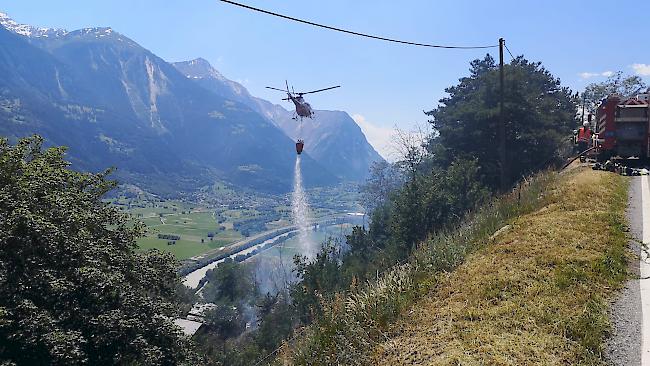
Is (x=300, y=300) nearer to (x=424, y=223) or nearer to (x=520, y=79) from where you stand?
(x=424, y=223)

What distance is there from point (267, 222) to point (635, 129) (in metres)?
167

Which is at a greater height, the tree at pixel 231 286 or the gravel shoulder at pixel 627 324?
the gravel shoulder at pixel 627 324

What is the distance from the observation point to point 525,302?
565cm

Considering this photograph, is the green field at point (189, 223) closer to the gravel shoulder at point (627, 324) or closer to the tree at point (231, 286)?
the tree at point (231, 286)

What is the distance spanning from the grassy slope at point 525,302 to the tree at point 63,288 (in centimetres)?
943

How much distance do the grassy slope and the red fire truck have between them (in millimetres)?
9541

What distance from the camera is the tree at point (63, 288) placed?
11055 millimetres

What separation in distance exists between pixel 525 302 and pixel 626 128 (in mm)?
14702

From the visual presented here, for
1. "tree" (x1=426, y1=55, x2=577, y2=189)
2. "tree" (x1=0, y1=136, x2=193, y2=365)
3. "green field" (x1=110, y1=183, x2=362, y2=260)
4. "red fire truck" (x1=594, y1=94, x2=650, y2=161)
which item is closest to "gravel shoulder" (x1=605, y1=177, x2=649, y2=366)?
"tree" (x1=0, y1=136, x2=193, y2=365)

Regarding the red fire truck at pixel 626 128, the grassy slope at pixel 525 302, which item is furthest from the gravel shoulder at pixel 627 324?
the red fire truck at pixel 626 128

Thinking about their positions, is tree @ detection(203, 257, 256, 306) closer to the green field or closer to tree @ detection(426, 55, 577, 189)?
Answer: the green field

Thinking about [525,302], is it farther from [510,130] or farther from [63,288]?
[510,130]

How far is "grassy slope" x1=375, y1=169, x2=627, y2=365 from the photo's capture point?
4.59m

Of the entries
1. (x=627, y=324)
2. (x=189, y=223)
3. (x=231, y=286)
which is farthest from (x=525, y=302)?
(x=189, y=223)
